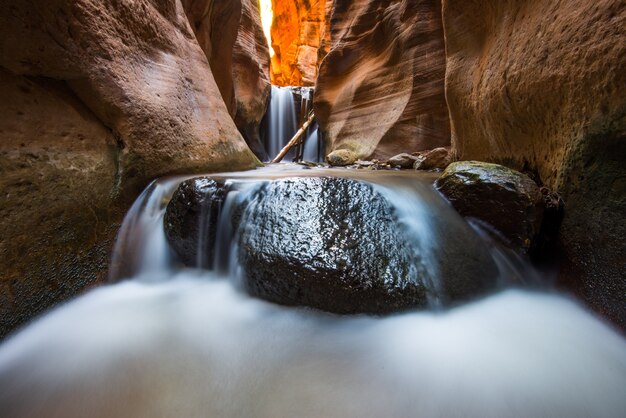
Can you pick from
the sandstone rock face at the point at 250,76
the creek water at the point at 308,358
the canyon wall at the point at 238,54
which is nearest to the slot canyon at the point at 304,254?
the creek water at the point at 308,358

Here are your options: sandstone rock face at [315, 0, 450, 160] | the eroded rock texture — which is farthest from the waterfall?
the eroded rock texture

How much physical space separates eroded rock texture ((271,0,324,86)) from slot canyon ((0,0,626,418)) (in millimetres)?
21062

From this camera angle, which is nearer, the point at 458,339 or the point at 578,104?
the point at 458,339

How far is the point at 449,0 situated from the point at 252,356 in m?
5.12

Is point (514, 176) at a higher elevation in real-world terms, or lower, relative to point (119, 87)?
lower

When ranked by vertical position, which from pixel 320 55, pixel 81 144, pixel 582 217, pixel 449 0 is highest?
pixel 320 55

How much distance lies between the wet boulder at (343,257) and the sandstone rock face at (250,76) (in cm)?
967

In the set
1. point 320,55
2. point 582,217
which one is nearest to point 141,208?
point 582,217

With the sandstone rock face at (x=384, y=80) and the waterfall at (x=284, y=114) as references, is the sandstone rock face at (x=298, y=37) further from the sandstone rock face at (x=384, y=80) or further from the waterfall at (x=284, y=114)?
the sandstone rock face at (x=384, y=80)

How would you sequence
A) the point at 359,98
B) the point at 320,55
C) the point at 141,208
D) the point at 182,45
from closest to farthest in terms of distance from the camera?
the point at 141,208
the point at 182,45
the point at 359,98
the point at 320,55

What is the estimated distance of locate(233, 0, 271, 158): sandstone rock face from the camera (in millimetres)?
10859

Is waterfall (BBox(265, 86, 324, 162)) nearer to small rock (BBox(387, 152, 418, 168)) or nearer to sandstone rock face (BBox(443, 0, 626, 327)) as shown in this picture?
small rock (BBox(387, 152, 418, 168))

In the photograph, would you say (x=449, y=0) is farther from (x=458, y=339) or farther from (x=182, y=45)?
(x=458, y=339)

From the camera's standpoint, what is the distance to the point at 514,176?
87.4 inches
